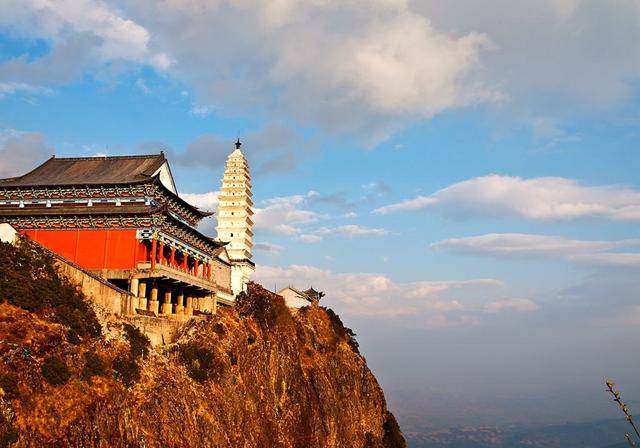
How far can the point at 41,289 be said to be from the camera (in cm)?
3481

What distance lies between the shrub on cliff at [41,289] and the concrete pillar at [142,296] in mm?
5703

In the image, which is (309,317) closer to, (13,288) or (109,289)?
(109,289)

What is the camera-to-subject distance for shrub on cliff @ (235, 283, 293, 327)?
198 ft

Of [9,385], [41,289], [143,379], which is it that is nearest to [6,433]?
[9,385]

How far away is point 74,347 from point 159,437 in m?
7.23

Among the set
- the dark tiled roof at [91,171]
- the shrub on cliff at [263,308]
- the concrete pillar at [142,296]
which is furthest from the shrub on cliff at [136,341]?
the shrub on cliff at [263,308]

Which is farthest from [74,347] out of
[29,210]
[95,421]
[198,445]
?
[29,210]

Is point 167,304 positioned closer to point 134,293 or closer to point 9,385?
point 134,293

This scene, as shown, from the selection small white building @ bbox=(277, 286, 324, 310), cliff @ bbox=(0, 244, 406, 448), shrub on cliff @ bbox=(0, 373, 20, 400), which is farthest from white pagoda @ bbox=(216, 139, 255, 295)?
shrub on cliff @ bbox=(0, 373, 20, 400)

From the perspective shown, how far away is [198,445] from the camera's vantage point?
3688cm

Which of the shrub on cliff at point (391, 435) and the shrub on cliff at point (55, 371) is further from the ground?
the shrub on cliff at point (55, 371)

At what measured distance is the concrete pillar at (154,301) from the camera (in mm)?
45037

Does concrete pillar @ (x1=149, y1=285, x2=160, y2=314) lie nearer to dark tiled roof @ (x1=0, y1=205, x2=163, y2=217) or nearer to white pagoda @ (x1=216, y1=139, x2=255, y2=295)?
dark tiled roof @ (x1=0, y1=205, x2=163, y2=217)

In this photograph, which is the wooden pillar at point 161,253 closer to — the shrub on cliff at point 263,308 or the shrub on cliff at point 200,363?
the shrub on cliff at point 200,363
